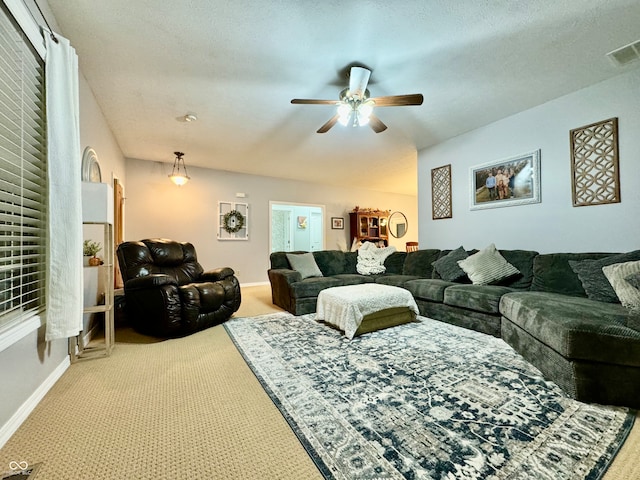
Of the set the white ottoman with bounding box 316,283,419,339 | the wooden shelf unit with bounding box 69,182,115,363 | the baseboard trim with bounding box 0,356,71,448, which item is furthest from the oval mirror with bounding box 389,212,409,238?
the baseboard trim with bounding box 0,356,71,448

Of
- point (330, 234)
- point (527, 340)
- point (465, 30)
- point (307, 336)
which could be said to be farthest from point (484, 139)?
point (330, 234)

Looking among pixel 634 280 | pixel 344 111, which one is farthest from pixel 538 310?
pixel 344 111

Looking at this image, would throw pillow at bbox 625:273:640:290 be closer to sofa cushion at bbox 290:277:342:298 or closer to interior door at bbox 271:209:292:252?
sofa cushion at bbox 290:277:342:298

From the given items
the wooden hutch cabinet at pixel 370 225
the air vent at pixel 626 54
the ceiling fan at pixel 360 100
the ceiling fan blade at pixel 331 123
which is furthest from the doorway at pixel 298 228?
the air vent at pixel 626 54

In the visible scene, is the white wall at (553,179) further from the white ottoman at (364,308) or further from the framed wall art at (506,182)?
the white ottoman at (364,308)

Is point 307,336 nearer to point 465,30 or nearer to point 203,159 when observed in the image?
point 465,30

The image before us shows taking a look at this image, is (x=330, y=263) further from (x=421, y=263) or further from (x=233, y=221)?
(x=233, y=221)

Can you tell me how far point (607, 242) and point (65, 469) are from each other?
4291mm

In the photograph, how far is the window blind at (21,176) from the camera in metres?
1.34

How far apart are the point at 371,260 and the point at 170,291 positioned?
289cm

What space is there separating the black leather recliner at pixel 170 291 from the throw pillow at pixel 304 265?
3.12ft

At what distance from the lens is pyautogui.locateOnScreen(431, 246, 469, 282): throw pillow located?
130 inches

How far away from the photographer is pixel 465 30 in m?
1.99

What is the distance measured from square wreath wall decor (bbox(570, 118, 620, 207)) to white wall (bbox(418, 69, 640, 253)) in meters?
0.05
